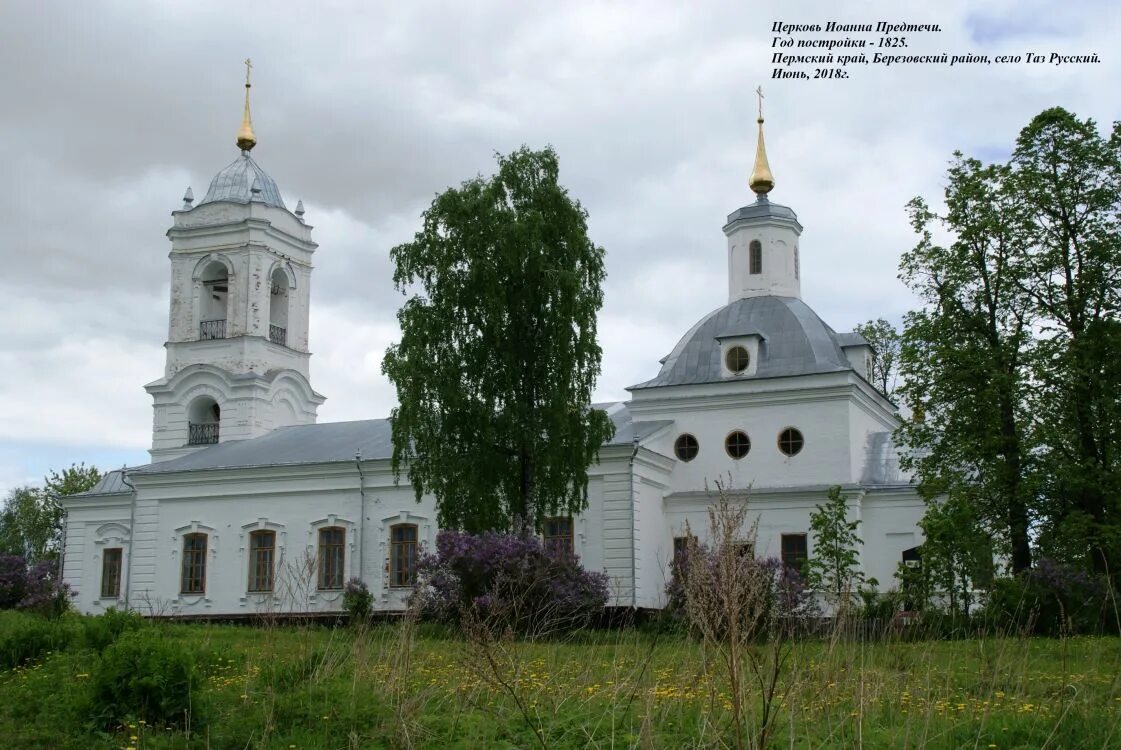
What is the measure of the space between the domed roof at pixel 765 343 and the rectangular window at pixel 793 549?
376cm

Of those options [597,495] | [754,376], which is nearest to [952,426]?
[754,376]

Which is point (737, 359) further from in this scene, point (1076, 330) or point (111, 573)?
point (111, 573)

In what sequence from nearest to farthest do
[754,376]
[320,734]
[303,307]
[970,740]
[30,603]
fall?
[970,740] → [320,734] → [30,603] → [754,376] → [303,307]

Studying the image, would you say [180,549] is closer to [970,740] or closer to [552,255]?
[552,255]

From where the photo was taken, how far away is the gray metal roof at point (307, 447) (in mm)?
29281

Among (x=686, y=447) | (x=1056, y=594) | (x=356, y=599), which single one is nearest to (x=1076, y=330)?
(x=1056, y=594)

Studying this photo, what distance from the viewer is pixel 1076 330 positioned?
21047 millimetres

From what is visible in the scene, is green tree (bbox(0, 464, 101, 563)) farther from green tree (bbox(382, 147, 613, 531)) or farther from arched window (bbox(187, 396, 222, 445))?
green tree (bbox(382, 147, 613, 531))

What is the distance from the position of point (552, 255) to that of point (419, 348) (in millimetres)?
3171

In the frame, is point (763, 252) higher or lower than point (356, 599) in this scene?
higher

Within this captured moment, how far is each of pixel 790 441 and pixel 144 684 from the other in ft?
64.8

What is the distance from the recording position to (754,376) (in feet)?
89.4

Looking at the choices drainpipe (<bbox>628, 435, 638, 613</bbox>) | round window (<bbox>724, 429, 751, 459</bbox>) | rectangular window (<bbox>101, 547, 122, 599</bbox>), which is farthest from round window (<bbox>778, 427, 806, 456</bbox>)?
rectangular window (<bbox>101, 547, 122, 599</bbox>)

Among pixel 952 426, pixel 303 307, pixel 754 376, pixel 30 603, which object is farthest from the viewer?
pixel 303 307
